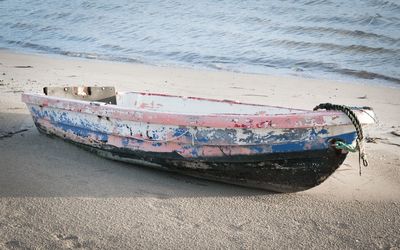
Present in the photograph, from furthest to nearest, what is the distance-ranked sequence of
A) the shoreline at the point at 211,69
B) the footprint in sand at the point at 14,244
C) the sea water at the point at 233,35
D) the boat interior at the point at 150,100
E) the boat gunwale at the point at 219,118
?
the sea water at the point at 233,35, the shoreline at the point at 211,69, the boat interior at the point at 150,100, the boat gunwale at the point at 219,118, the footprint in sand at the point at 14,244

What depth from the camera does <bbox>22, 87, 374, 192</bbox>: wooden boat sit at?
3.35 meters

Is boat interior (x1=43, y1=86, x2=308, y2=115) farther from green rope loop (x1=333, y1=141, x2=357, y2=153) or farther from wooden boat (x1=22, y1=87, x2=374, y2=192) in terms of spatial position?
green rope loop (x1=333, y1=141, x2=357, y2=153)

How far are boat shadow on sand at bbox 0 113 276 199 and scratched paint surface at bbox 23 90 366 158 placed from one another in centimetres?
24

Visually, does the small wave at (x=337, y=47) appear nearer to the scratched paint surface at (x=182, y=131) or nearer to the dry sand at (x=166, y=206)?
the dry sand at (x=166, y=206)

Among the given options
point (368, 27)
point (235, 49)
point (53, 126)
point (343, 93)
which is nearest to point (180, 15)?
point (235, 49)

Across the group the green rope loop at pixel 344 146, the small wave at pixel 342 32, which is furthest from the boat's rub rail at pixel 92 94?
the small wave at pixel 342 32

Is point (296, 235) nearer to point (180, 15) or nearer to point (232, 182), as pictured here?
point (232, 182)

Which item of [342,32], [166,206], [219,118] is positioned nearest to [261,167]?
[219,118]

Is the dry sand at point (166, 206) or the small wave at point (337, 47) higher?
the small wave at point (337, 47)

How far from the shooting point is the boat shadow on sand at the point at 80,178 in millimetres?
3793

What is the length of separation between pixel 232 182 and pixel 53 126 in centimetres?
232

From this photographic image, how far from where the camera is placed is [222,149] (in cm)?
374

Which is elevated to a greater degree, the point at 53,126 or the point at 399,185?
the point at 53,126

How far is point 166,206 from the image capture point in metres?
3.59
